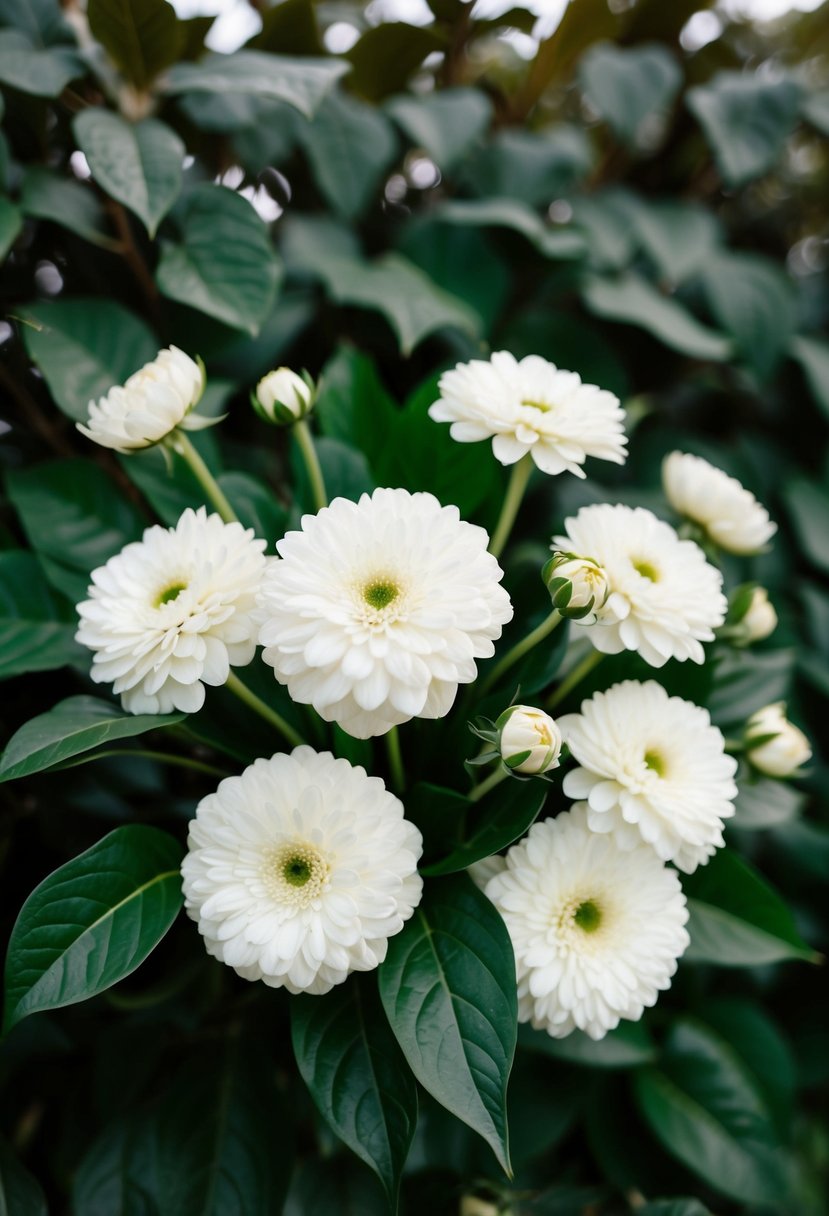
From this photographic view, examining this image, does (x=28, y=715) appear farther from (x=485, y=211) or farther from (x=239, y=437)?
(x=485, y=211)

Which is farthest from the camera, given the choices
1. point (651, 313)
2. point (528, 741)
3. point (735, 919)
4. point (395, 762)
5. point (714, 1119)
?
point (651, 313)

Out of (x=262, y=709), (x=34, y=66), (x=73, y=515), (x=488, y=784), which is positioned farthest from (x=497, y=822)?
(x=34, y=66)

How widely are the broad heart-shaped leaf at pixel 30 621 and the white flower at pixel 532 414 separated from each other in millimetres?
310

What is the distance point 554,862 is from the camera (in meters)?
0.49

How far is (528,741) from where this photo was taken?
0.42 meters

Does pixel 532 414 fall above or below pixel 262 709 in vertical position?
above

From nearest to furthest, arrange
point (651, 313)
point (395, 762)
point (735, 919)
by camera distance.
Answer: point (395, 762) < point (735, 919) < point (651, 313)

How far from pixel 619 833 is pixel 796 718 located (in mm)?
583

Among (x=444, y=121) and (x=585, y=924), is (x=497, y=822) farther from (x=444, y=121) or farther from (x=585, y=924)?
(x=444, y=121)

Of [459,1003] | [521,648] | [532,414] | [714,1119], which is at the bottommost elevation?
[714,1119]

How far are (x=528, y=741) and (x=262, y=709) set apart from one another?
177 millimetres

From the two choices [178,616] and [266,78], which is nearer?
[178,616]

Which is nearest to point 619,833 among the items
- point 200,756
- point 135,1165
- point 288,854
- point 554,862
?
point 554,862

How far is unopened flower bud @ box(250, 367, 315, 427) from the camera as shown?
0.52m
